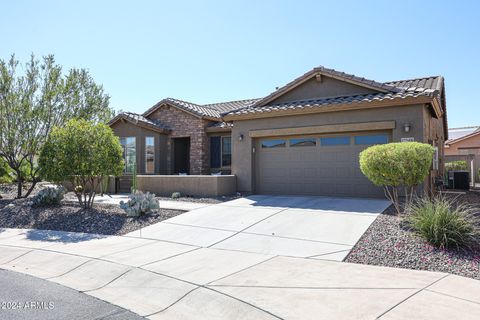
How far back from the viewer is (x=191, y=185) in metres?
14.8

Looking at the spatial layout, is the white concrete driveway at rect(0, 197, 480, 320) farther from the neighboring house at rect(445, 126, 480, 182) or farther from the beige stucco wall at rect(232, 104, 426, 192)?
the neighboring house at rect(445, 126, 480, 182)

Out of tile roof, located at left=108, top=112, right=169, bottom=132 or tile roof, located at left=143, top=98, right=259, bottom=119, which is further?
tile roof, located at left=143, top=98, right=259, bottom=119

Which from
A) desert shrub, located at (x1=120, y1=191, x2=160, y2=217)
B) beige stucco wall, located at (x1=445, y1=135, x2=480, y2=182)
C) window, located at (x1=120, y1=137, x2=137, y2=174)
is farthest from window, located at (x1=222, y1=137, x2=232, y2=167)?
beige stucco wall, located at (x1=445, y1=135, x2=480, y2=182)

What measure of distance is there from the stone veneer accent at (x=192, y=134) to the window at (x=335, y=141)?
291 inches

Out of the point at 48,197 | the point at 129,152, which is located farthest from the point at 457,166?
the point at 48,197

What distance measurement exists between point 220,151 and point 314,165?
22.7ft

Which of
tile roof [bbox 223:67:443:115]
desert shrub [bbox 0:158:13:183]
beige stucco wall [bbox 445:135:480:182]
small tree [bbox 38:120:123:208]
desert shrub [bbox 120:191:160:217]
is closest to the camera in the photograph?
desert shrub [bbox 120:191:160:217]

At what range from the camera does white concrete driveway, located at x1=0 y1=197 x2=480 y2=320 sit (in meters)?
4.34

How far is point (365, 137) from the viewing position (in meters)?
12.6

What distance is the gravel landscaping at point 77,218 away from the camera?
9748 mm

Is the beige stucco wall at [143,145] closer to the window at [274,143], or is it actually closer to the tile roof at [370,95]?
the tile roof at [370,95]

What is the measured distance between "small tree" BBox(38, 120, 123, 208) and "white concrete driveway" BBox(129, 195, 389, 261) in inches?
126

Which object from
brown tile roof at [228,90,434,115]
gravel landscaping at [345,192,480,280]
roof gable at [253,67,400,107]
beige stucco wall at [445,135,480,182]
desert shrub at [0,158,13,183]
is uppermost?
roof gable at [253,67,400,107]

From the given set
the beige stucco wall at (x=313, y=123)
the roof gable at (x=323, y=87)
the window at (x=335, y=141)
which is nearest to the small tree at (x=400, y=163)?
the beige stucco wall at (x=313, y=123)
